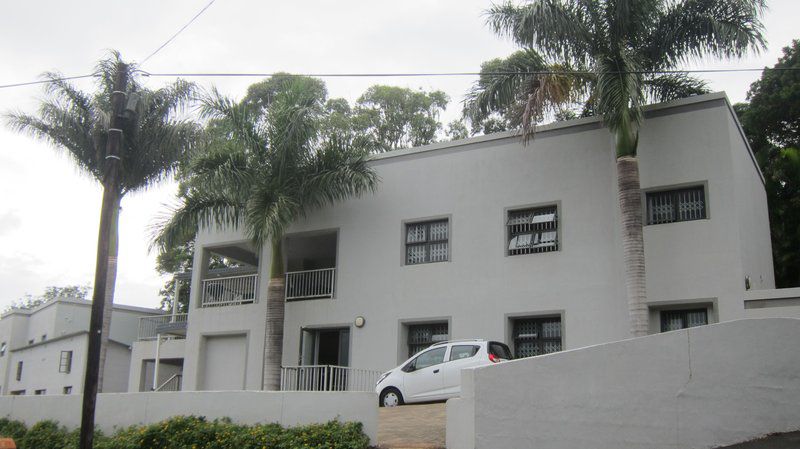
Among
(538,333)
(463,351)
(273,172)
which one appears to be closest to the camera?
(463,351)

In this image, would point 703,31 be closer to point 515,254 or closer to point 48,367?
point 515,254

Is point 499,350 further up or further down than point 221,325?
further down

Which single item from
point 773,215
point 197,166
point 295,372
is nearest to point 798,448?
point 295,372

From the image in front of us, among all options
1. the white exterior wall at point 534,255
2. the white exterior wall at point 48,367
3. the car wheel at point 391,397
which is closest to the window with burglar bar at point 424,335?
the white exterior wall at point 534,255

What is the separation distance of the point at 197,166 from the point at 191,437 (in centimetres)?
859

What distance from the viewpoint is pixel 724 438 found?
38.2ft

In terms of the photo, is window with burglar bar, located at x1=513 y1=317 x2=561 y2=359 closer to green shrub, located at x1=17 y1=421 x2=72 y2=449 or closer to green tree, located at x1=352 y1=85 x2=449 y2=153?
green shrub, located at x1=17 y1=421 x2=72 y2=449

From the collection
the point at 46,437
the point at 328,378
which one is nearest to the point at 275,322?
the point at 328,378

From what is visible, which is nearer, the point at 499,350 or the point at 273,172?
the point at 499,350

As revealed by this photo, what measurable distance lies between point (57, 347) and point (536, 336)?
24.8m

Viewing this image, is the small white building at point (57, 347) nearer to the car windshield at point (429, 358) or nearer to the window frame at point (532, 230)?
the car windshield at point (429, 358)

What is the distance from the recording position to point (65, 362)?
1357 inches

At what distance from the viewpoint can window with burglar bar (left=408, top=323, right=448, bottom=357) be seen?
20.1 m

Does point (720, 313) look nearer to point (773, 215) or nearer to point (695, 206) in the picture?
point (695, 206)
